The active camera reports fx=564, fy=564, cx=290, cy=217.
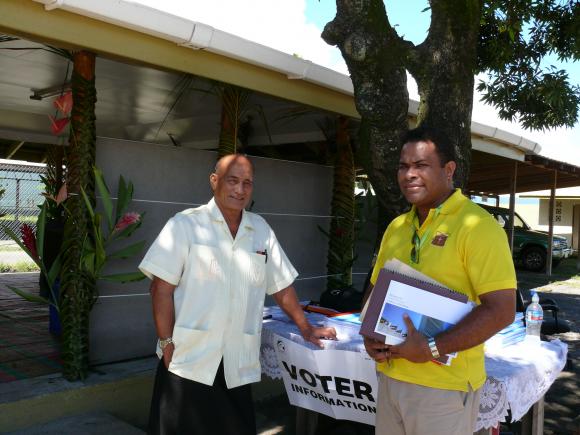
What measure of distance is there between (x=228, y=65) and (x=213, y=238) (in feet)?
8.07

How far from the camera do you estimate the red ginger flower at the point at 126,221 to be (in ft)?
14.4

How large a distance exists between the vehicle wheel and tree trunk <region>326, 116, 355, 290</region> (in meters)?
13.7

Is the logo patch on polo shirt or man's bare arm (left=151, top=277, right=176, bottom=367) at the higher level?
the logo patch on polo shirt

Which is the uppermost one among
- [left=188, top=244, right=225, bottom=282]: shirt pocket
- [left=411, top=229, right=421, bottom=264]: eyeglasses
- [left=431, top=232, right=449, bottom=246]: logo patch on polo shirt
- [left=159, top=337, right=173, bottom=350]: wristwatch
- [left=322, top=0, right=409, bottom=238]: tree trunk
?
[left=322, top=0, right=409, bottom=238]: tree trunk

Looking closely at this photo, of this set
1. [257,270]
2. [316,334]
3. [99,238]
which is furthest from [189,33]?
[316,334]

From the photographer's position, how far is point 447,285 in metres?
2.05

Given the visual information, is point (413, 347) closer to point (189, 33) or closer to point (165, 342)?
point (165, 342)

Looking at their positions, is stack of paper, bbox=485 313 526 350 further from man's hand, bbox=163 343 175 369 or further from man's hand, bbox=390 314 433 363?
man's hand, bbox=163 343 175 369

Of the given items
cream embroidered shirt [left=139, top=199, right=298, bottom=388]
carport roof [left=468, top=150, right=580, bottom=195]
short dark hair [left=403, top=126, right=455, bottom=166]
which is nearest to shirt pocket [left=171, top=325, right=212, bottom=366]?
cream embroidered shirt [left=139, top=199, right=298, bottom=388]

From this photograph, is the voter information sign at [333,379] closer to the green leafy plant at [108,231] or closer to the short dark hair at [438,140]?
the short dark hair at [438,140]

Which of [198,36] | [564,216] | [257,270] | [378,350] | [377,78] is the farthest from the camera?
[564,216]

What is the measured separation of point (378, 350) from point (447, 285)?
0.36m

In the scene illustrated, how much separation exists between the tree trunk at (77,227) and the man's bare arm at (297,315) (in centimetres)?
188

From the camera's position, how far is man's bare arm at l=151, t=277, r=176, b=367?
259 cm
